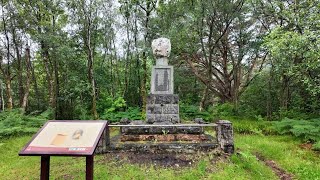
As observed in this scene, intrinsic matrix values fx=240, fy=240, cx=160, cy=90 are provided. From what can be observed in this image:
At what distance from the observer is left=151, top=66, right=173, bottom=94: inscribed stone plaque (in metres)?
8.80

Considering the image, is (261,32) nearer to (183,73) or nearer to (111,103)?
(183,73)

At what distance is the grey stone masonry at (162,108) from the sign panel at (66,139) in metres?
4.39

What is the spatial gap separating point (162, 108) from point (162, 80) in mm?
1117

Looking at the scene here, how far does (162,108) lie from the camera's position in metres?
8.30

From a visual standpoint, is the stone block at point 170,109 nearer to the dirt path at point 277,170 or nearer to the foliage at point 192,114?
the dirt path at point 277,170

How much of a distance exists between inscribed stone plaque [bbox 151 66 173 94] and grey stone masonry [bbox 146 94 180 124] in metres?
0.46

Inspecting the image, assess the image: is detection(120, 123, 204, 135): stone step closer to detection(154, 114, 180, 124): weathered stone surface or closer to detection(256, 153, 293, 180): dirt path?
detection(154, 114, 180, 124): weathered stone surface

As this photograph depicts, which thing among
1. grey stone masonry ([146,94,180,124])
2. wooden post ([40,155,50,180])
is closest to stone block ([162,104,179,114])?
grey stone masonry ([146,94,180,124])

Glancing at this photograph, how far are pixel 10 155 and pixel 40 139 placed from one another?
5.08 meters

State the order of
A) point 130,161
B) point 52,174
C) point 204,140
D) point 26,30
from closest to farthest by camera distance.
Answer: point 52,174 < point 130,161 < point 204,140 < point 26,30

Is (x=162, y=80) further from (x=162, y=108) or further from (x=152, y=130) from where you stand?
(x=152, y=130)

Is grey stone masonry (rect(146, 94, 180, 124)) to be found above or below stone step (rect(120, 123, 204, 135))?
above

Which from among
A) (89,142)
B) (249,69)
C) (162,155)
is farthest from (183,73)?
(89,142)

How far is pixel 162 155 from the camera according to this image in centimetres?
620
